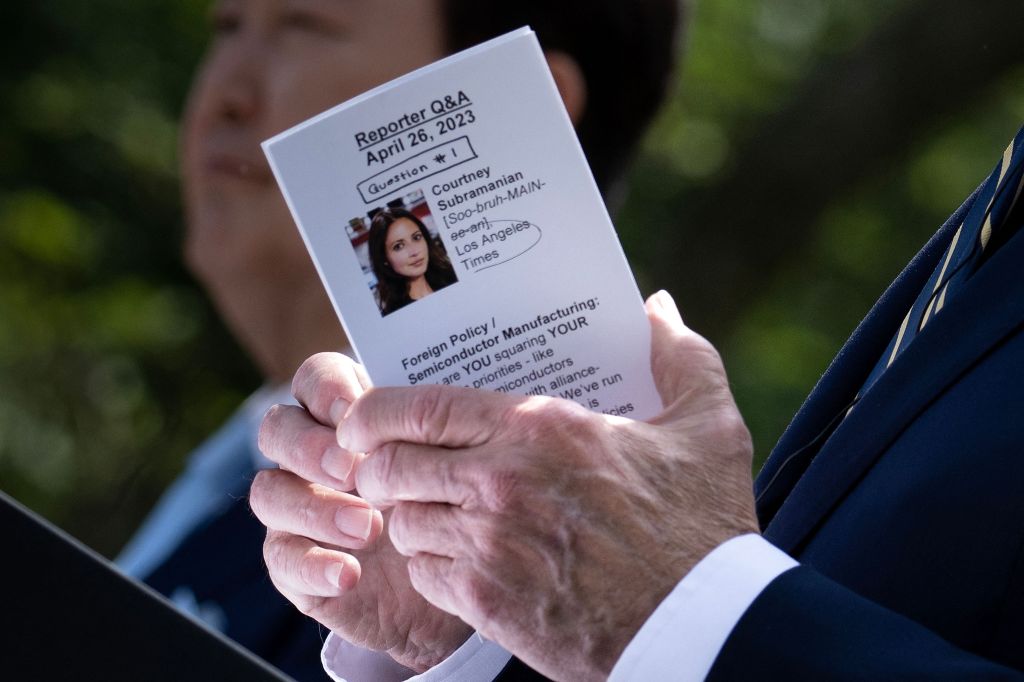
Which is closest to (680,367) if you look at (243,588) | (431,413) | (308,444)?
(431,413)

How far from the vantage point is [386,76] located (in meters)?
2.78

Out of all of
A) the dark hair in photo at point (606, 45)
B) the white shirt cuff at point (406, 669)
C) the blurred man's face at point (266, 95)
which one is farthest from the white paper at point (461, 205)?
the blurred man's face at point (266, 95)

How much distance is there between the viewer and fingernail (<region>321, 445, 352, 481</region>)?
94 centimetres

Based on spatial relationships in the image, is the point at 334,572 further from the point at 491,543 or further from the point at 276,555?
the point at 491,543

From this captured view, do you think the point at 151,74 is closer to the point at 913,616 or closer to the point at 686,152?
the point at 686,152

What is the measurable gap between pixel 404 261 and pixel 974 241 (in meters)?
0.52

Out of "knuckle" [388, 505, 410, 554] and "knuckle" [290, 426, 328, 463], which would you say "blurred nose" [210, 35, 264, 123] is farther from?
"knuckle" [388, 505, 410, 554]

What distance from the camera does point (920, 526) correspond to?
86 centimetres

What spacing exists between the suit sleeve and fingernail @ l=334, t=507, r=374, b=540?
0.35 metres

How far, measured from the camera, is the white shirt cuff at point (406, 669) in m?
1.12

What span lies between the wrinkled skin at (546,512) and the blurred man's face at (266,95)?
1.91m

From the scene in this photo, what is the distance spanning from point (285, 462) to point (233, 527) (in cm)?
144

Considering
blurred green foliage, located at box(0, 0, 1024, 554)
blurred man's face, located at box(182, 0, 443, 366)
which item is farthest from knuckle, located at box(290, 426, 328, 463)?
blurred green foliage, located at box(0, 0, 1024, 554)

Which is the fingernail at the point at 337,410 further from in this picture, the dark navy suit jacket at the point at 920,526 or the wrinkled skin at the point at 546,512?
the dark navy suit jacket at the point at 920,526
